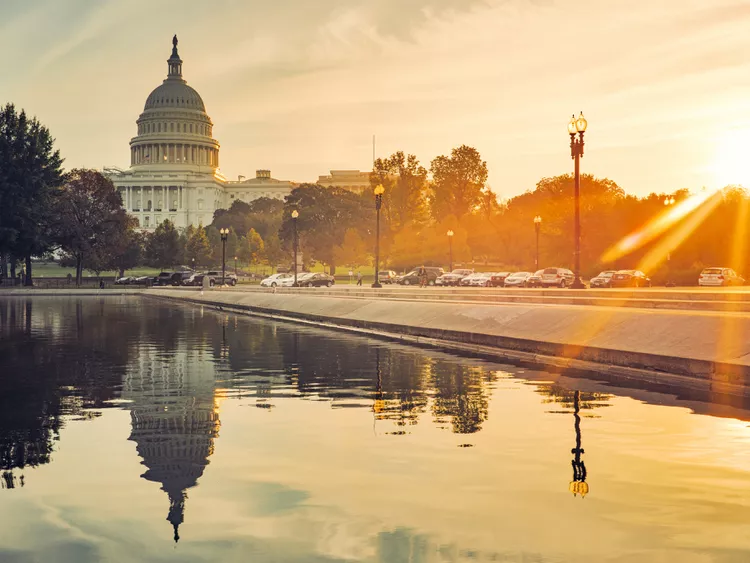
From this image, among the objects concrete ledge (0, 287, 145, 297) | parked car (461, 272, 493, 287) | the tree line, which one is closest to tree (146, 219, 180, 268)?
the tree line

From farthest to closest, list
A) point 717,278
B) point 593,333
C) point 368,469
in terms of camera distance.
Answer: point 717,278
point 593,333
point 368,469

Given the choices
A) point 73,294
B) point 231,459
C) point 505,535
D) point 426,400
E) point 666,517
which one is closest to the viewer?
point 505,535

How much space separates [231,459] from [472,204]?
131m

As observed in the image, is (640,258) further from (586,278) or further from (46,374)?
(46,374)

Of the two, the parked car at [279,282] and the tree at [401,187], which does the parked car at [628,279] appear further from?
the tree at [401,187]

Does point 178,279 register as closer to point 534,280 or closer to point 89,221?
point 89,221

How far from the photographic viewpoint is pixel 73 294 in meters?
84.9

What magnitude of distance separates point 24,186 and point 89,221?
954cm

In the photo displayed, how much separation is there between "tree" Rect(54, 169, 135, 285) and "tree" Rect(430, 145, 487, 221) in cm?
4649

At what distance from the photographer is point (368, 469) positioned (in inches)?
340

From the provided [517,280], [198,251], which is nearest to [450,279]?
[517,280]

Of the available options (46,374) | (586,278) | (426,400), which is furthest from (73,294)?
(426,400)

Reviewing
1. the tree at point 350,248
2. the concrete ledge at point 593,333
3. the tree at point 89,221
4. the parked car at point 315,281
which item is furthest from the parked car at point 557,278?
the tree at point 350,248

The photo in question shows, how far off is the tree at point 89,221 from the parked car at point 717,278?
204 ft
